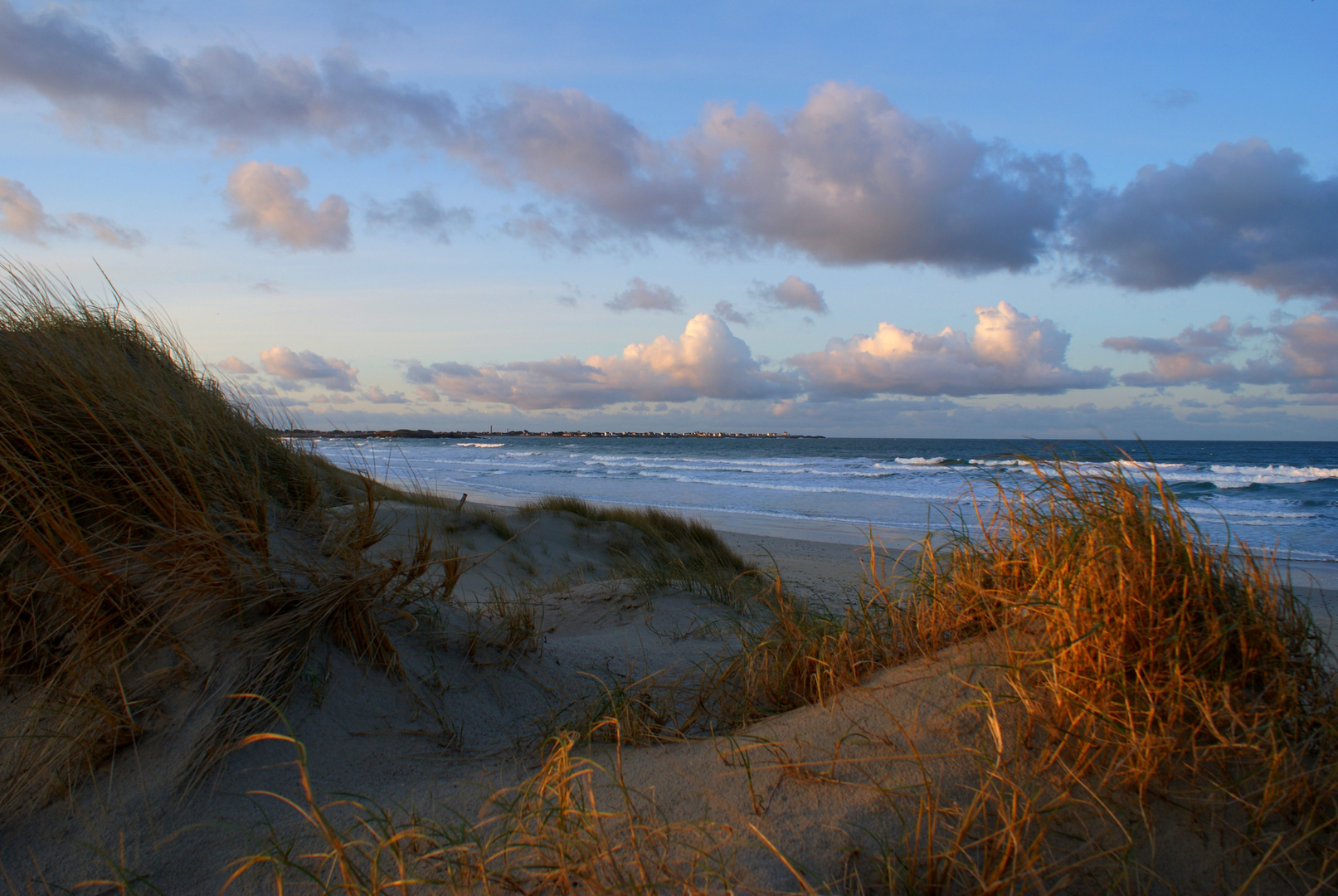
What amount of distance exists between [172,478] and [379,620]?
963mm

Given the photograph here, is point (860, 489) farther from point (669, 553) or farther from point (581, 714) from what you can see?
point (581, 714)

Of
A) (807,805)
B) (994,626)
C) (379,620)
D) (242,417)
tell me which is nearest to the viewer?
(807,805)

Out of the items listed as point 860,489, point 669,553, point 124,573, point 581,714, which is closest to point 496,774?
point 581,714

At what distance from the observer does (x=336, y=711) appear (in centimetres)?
244

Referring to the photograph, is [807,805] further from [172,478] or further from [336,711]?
[172,478]

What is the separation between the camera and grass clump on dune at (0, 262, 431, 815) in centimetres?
214

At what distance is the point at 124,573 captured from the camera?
2.31 m

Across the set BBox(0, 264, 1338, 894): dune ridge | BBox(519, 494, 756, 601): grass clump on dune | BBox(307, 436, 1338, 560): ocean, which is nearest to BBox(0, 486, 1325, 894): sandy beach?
BBox(0, 264, 1338, 894): dune ridge

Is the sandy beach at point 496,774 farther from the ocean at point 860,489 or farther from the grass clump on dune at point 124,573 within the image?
the ocean at point 860,489

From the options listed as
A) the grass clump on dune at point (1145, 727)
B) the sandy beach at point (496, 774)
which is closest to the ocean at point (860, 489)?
the sandy beach at point (496, 774)

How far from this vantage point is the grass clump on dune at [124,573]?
2.14 metres

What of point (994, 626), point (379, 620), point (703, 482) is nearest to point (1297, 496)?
point (703, 482)

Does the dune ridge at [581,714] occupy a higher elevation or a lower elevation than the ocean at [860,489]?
higher

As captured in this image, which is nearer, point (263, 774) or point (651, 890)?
point (651, 890)
